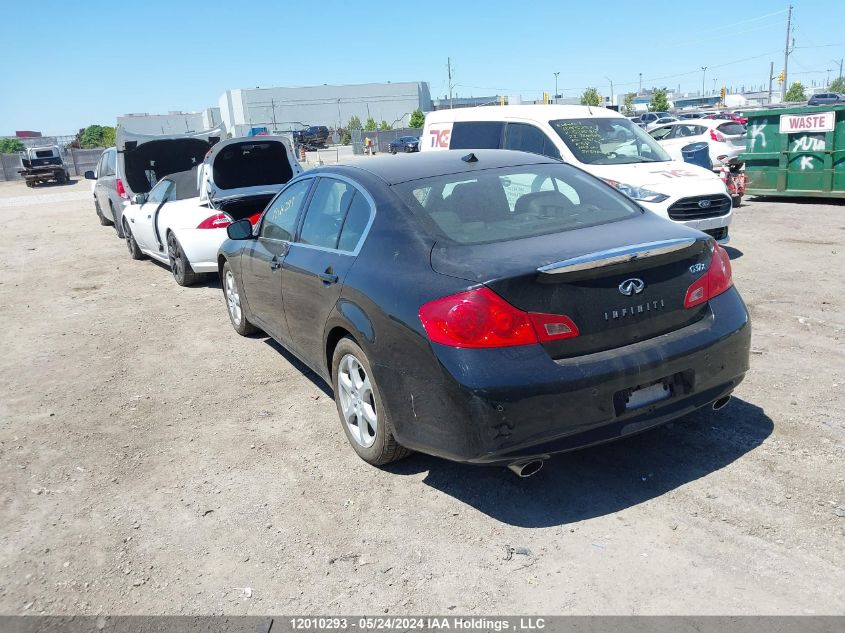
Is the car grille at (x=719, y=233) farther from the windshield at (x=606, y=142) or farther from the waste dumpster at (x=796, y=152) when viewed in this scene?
the waste dumpster at (x=796, y=152)

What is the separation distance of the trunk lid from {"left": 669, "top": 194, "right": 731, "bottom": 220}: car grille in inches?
193

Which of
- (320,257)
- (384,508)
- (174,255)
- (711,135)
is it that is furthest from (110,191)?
(711,135)

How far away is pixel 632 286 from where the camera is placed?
3375 mm

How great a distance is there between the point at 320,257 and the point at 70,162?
5560 cm

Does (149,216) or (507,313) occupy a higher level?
(507,313)

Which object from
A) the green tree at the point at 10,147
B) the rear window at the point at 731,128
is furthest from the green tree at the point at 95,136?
the rear window at the point at 731,128

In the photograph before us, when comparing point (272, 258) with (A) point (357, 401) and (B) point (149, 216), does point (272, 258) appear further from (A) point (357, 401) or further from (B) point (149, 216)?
(B) point (149, 216)

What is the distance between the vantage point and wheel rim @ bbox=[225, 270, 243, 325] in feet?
22.2

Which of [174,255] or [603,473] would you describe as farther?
[174,255]

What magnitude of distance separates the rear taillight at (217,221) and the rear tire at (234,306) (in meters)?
1.99

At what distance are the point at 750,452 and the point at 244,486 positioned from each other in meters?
2.82

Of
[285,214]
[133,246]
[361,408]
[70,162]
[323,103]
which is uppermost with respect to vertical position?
[323,103]

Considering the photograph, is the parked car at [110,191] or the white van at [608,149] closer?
the white van at [608,149]

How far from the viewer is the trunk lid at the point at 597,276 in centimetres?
323
